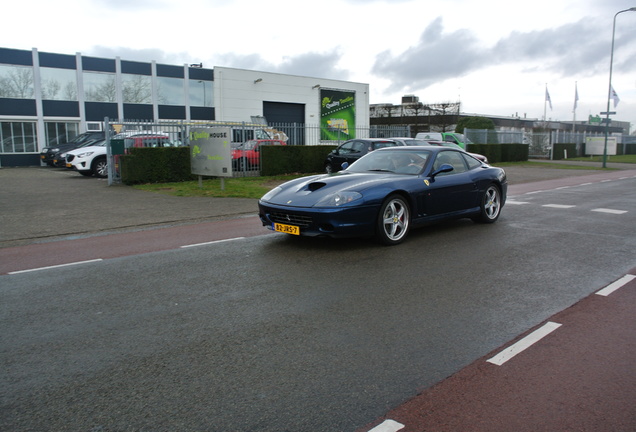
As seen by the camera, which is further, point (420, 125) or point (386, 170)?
point (420, 125)

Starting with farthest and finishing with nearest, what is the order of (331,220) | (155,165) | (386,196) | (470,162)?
1. (155,165)
2. (470,162)
3. (386,196)
4. (331,220)

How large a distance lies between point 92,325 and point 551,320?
3.97 meters

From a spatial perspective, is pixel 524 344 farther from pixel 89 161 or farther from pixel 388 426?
pixel 89 161

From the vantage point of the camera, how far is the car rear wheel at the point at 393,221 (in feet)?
24.1

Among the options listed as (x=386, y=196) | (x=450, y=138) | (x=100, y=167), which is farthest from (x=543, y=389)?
(x=450, y=138)

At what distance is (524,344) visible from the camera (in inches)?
158

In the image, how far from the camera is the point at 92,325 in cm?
442

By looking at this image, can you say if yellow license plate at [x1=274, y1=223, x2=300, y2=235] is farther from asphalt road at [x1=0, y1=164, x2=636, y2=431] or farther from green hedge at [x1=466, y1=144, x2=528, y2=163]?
green hedge at [x1=466, y1=144, x2=528, y2=163]

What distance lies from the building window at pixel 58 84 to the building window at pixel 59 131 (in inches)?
66.6

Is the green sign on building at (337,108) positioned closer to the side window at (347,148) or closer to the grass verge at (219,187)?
the side window at (347,148)

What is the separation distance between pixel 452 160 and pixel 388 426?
665cm

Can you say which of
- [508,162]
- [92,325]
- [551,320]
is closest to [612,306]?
[551,320]

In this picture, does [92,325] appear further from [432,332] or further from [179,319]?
[432,332]

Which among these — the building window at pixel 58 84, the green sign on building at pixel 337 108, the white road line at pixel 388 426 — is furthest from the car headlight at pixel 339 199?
the green sign on building at pixel 337 108
